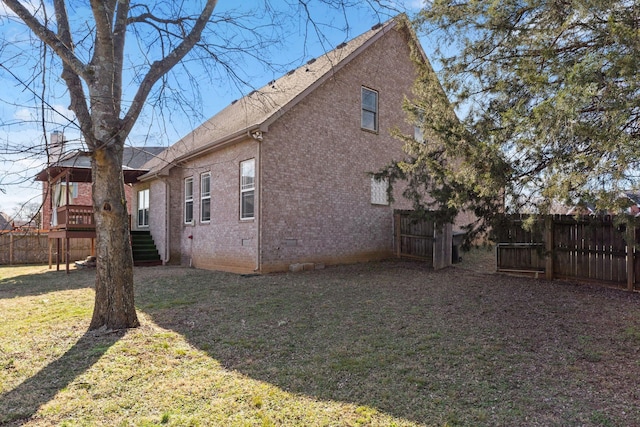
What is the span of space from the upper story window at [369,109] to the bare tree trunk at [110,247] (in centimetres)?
880

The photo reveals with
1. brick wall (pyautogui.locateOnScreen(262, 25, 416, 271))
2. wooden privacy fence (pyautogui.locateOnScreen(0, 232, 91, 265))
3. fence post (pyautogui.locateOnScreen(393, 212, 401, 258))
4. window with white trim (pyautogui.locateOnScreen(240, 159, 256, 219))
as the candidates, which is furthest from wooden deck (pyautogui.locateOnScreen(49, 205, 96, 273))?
fence post (pyautogui.locateOnScreen(393, 212, 401, 258))

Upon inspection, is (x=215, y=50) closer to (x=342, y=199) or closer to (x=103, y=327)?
(x=103, y=327)

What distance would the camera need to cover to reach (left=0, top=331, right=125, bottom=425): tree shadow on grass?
10.5 ft

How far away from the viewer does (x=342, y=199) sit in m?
11.9

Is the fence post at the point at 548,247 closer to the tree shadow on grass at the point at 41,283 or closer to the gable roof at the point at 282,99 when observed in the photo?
the gable roof at the point at 282,99

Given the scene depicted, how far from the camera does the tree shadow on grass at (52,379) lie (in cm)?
319

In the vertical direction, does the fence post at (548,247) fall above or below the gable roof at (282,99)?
below

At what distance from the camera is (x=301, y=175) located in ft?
35.9

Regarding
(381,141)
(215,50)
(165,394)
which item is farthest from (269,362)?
(381,141)

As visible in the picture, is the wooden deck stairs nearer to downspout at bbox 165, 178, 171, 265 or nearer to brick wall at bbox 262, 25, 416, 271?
downspout at bbox 165, 178, 171, 265

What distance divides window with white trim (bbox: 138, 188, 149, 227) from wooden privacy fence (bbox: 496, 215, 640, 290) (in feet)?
46.0

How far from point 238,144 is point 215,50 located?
5.27 meters

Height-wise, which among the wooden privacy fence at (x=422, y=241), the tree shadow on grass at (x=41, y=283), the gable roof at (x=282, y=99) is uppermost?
the gable roof at (x=282, y=99)

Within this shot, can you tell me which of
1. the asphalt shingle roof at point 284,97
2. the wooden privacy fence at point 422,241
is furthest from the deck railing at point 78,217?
the wooden privacy fence at point 422,241
